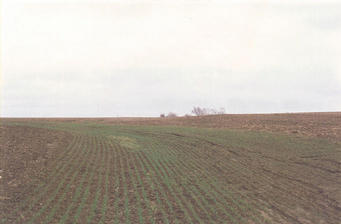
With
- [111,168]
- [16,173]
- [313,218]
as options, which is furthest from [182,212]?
[16,173]

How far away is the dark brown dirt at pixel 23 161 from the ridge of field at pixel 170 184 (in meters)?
0.06

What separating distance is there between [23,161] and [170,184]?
775cm

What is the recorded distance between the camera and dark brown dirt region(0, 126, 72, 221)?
11.0 m

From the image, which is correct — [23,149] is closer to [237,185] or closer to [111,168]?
[111,168]

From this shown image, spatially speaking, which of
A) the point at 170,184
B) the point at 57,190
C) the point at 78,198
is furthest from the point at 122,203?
the point at 170,184

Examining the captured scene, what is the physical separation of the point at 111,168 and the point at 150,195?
14.4 feet

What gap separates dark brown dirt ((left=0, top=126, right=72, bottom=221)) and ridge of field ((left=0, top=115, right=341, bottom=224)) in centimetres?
6

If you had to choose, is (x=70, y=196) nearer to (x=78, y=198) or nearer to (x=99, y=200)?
(x=78, y=198)

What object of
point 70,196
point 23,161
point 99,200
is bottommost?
point 99,200

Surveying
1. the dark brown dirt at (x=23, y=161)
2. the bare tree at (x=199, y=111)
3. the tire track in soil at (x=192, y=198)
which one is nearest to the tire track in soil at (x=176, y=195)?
the tire track in soil at (x=192, y=198)

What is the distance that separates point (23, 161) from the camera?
1527 centimetres

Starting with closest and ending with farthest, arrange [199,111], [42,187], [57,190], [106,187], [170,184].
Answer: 1. [57,190]
2. [42,187]
3. [106,187]
4. [170,184]
5. [199,111]

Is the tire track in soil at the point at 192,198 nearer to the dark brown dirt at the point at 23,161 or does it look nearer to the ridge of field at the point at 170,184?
the ridge of field at the point at 170,184

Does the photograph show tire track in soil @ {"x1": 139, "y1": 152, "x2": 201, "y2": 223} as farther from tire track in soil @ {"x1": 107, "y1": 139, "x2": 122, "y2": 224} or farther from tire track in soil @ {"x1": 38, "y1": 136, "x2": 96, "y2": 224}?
tire track in soil @ {"x1": 38, "y1": 136, "x2": 96, "y2": 224}
